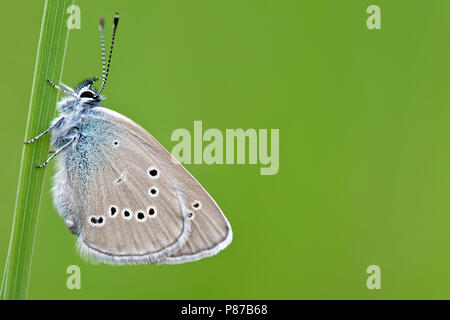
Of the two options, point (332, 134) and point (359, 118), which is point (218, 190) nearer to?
point (332, 134)

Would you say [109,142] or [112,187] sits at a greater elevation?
[109,142]

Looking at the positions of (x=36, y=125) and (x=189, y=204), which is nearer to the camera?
(x=36, y=125)

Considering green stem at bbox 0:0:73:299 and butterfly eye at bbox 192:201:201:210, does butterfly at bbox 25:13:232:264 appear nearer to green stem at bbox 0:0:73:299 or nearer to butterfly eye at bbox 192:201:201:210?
butterfly eye at bbox 192:201:201:210

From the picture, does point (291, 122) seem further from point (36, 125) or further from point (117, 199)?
point (36, 125)

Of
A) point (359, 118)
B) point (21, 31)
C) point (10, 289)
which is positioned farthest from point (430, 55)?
point (10, 289)

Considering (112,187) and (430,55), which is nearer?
(112,187)

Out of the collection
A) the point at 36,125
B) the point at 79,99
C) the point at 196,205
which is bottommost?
the point at 196,205

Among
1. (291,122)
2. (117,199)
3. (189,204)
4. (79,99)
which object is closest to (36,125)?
(79,99)
